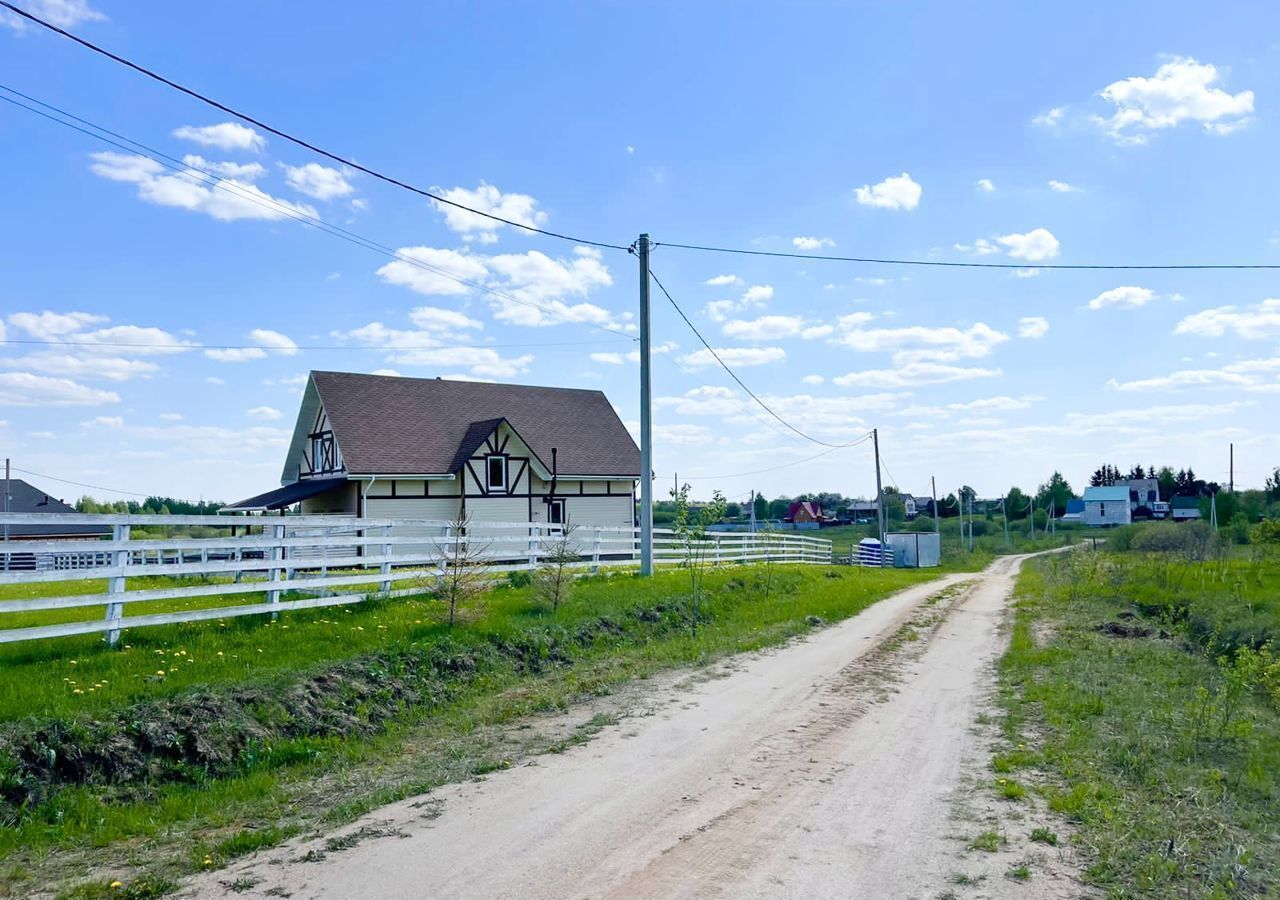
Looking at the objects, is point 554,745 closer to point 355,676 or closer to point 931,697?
point 355,676

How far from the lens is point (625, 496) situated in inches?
1391

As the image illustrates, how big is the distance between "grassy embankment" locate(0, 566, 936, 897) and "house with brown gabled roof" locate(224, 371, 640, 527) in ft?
54.3

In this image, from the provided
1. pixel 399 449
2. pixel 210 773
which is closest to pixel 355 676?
pixel 210 773

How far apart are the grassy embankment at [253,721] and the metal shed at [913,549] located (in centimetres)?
Result: 3145

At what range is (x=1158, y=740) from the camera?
7.93 metres

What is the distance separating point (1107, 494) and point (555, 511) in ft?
305

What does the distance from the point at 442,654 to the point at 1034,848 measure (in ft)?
23.0

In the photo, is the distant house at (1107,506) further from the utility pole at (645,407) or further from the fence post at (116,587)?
the fence post at (116,587)

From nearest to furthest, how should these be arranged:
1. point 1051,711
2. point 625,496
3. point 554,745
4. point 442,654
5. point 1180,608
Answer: point 554,745 → point 1051,711 → point 442,654 → point 1180,608 → point 625,496

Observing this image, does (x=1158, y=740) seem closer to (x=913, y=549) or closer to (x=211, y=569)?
(x=211, y=569)

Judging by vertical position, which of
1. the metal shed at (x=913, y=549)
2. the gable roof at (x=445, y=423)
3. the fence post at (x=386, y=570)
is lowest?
the metal shed at (x=913, y=549)

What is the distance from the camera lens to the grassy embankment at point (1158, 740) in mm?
5223

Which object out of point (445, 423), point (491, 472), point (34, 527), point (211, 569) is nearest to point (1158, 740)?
point (211, 569)

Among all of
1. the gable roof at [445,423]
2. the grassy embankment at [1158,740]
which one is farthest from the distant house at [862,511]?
the grassy embankment at [1158,740]
